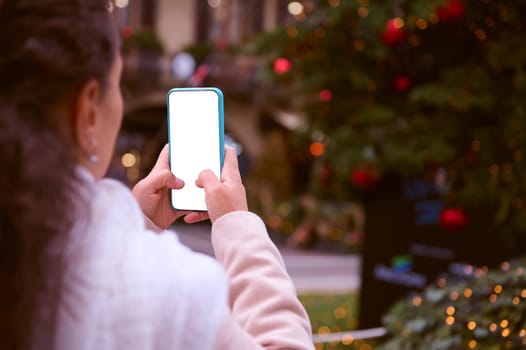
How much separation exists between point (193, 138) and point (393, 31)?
3.52m

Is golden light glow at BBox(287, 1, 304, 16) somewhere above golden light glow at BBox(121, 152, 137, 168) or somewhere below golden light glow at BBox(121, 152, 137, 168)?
above

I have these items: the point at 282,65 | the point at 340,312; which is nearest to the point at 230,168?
the point at 282,65

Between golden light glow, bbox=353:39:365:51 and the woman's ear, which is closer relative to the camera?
the woman's ear

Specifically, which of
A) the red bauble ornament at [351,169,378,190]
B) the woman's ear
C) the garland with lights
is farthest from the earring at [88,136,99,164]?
the red bauble ornament at [351,169,378,190]

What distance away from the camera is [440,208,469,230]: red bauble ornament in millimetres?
4859

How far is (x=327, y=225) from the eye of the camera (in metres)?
14.9

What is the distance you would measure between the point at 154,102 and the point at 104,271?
844 inches

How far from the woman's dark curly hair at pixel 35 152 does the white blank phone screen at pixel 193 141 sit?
1.31 ft

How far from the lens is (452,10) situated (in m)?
4.31

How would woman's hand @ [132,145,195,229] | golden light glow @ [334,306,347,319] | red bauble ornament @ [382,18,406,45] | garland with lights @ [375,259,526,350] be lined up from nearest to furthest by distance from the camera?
woman's hand @ [132,145,195,229] < garland with lights @ [375,259,526,350] < red bauble ornament @ [382,18,406,45] < golden light glow @ [334,306,347,319]

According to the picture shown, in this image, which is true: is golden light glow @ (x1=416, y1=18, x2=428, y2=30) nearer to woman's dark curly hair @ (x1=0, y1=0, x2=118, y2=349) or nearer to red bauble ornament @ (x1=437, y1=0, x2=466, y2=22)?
red bauble ornament @ (x1=437, y1=0, x2=466, y2=22)

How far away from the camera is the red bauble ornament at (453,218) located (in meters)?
4.86

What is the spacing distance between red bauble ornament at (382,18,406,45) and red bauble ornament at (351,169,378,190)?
2.76 ft

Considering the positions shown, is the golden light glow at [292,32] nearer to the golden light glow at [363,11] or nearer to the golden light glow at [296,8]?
the golden light glow at [296,8]
